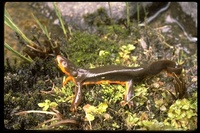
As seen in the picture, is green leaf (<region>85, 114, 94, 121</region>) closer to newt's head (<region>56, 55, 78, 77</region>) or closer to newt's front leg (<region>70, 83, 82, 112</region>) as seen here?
newt's front leg (<region>70, 83, 82, 112</region>)

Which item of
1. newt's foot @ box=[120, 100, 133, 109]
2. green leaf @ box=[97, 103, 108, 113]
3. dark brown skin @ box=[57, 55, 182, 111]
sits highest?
dark brown skin @ box=[57, 55, 182, 111]

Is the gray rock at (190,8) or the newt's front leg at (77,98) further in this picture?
the gray rock at (190,8)

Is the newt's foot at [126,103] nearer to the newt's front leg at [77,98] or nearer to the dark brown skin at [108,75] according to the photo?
the dark brown skin at [108,75]

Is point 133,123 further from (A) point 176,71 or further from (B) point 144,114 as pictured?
(A) point 176,71

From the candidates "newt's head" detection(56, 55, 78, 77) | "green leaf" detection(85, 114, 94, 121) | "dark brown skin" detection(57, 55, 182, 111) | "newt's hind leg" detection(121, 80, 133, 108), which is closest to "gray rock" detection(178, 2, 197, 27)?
"dark brown skin" detection(57, 55, 182, 111)

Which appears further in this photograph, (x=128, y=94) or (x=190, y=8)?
(x=190, y=8)

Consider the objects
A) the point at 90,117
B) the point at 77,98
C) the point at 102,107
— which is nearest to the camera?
the point at 90,117

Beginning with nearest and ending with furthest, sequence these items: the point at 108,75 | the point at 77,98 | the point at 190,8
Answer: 1. the point at 77,98
2. the point at 108,75
3. the point at 190,8

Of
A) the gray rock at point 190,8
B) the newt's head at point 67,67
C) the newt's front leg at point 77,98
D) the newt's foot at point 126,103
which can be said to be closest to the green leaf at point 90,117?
the newt's front leg at point 77,98

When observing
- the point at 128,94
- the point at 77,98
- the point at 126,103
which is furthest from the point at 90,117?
the point at 128,94

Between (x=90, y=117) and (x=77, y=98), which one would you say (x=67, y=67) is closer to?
(x=77, y=98)

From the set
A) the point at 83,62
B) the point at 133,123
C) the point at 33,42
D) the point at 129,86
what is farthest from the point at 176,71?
the point at 33,42

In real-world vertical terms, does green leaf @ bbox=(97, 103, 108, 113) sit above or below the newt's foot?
below
